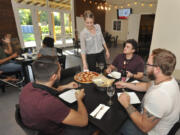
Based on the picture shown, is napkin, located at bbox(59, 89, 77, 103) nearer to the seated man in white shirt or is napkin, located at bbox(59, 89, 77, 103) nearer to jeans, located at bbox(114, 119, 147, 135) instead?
the seated man in white shirt

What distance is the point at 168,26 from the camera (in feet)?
11.2

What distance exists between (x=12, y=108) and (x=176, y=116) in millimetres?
2693

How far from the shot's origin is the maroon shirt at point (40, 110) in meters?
0.81

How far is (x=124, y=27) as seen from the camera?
10.3 meters

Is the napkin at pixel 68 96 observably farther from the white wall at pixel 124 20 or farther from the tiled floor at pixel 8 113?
the white wall at pixel 124 20

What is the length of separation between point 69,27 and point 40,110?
29.0 ft

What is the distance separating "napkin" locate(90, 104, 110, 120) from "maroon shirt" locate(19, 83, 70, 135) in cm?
28

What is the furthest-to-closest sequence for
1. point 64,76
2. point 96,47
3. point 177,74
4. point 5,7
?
point 5,7 < point 177,74 < point 96,47 < point 64,76

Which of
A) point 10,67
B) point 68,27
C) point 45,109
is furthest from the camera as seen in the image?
point 68,27

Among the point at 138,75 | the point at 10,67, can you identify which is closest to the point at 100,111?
the point at 138,75

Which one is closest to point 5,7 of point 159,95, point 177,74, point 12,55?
point 12,55

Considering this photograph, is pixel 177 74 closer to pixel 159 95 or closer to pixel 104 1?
pixel 159 95

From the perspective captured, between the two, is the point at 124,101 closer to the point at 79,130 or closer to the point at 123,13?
the point at 79,130

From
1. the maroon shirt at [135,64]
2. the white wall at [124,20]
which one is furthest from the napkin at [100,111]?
the white wall at [124,20]
